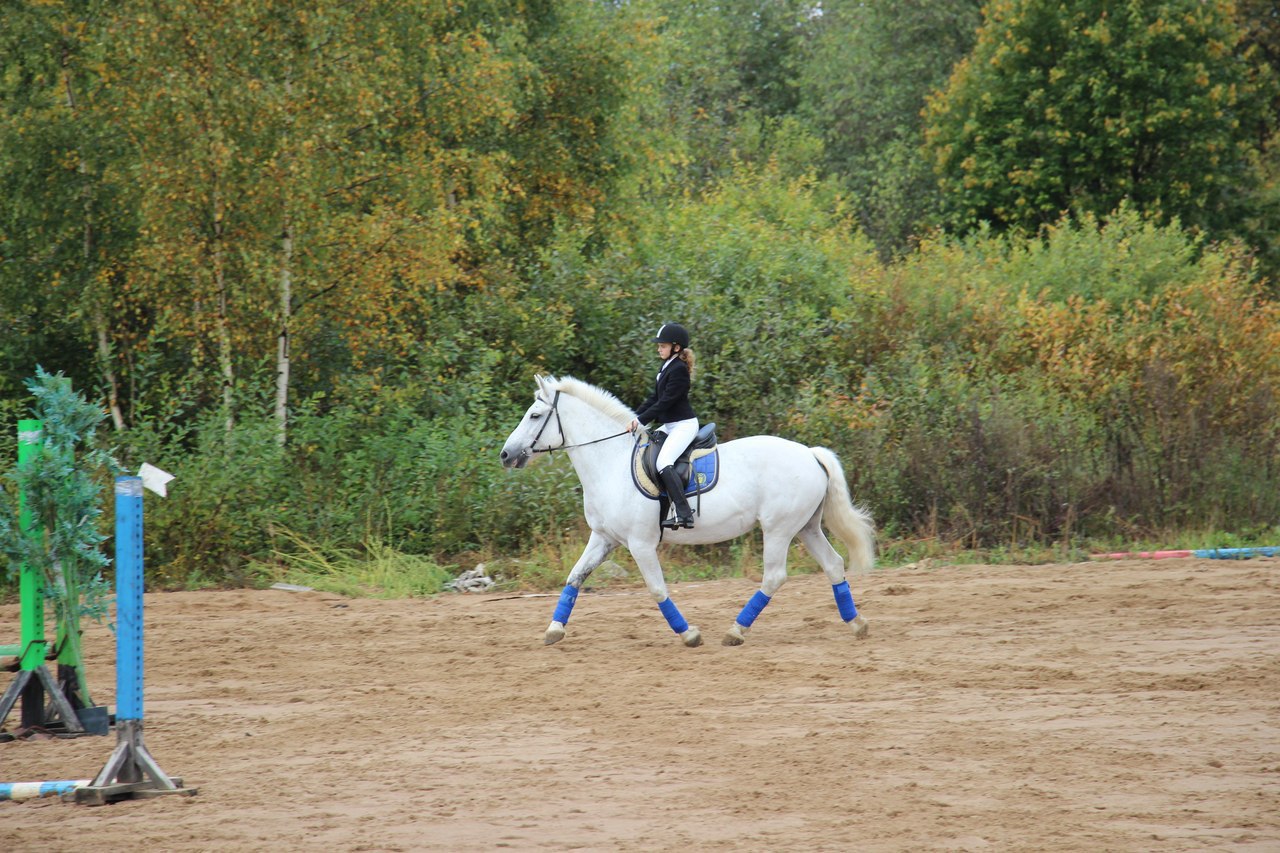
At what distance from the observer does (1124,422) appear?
55.7 feet

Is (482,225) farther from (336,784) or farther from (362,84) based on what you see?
(336,784)

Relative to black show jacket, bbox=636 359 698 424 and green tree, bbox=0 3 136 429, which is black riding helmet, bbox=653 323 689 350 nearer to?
black show jacket, bbox=636 359 698 424

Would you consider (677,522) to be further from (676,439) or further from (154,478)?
(154,478)

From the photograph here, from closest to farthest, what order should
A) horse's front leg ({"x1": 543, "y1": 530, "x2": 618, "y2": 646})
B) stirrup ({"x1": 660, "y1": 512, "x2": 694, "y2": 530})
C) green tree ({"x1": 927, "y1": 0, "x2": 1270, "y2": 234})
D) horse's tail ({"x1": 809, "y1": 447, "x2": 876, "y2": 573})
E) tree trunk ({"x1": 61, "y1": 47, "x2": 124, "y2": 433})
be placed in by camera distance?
stirrup ({"x1": 660, "y1": 512, "x2": 694, "y2": 530})
horse's front leg ({"x1": 543, "y1": 530, "x2": 618, "y2": 646})
horse's tail ({"x1": 809, "y1": 447, "x2": 876, "y2": 573})
tree trunk ({"x1": 61, "y1": 47, "x2": 124, "y2": 433})
green tree ({"x1": 927, "y1": 0, "x2": 1270, "y2": 234})

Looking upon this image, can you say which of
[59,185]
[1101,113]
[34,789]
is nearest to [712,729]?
[34,789]

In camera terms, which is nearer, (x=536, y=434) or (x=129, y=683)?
(x=129, y=683)

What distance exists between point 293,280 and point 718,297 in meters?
6.84

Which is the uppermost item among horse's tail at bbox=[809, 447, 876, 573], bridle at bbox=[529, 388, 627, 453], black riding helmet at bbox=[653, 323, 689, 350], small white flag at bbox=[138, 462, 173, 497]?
black riding helmet at bbox=[653, 323, 689, 350]

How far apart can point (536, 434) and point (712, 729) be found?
12.4 ft

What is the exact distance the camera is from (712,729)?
7.79 metres

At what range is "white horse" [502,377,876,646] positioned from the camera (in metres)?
10.5

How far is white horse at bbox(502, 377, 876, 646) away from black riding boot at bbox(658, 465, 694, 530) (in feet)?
0.62

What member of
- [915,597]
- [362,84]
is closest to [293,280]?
[362,84]

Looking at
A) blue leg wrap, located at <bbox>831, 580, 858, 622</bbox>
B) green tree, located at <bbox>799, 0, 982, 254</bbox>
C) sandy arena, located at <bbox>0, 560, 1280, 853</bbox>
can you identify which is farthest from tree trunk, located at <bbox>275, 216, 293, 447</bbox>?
green tree, located at <bbox>799, 0, 982, 254</bbox>
